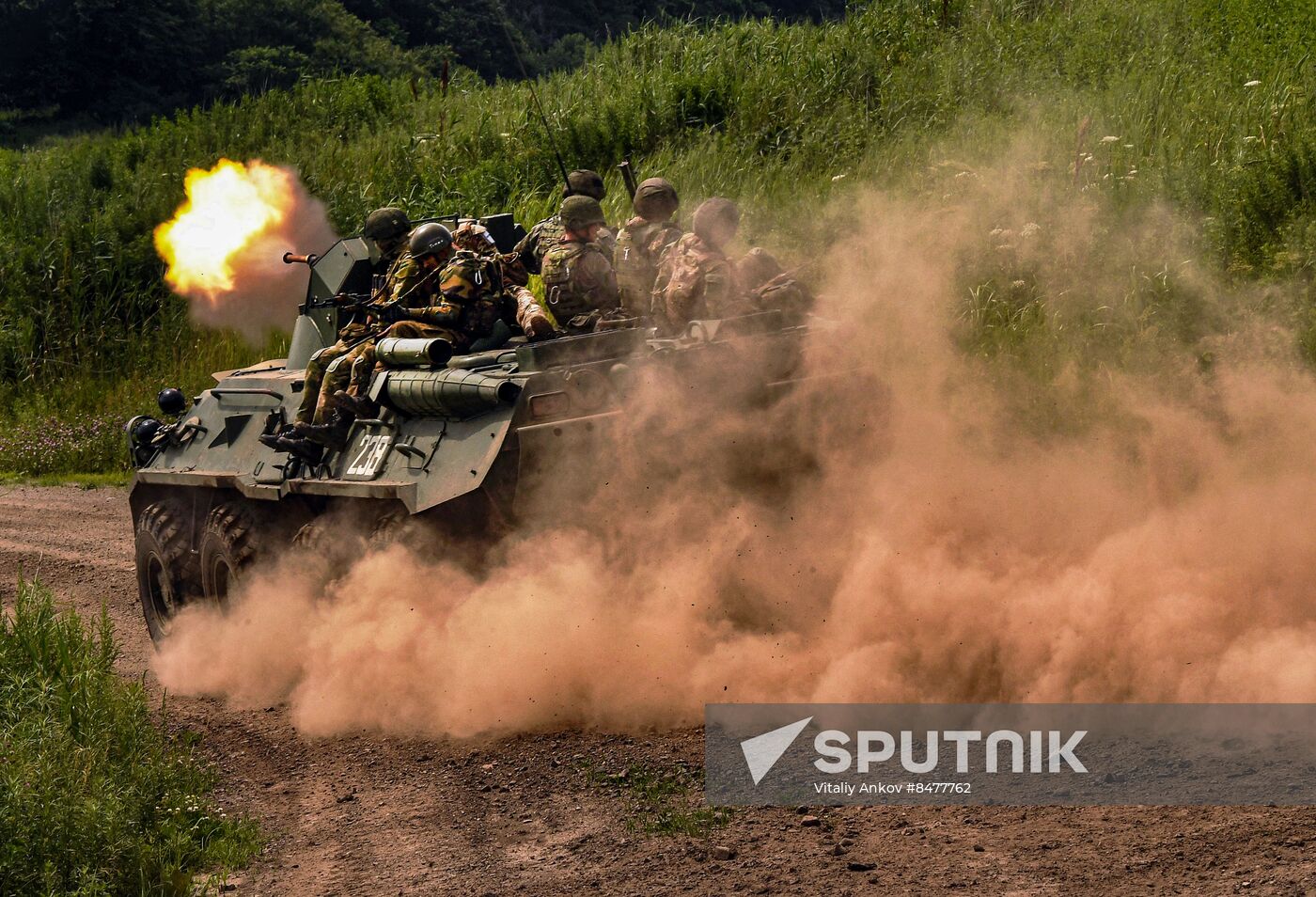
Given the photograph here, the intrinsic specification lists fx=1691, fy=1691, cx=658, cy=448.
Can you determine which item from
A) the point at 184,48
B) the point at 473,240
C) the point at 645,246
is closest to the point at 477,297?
the point at 473,240

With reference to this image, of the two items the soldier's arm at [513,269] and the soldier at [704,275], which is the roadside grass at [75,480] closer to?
the soldier's arm at [513,269]

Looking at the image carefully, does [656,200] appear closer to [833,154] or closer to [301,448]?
[301,448]

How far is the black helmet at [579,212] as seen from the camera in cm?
1006

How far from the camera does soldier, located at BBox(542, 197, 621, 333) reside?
1010 cm

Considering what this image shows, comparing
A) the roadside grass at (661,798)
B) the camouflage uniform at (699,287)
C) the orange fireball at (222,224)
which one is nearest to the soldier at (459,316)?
the camouflage uniform at (699,287)

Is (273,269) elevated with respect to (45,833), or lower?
elevated

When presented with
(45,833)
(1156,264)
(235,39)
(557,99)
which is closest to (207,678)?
(45,833)

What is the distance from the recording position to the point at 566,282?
10125 mm

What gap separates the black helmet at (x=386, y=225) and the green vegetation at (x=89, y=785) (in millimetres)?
3579

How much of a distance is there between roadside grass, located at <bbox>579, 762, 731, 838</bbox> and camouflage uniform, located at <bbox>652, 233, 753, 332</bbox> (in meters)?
3.07

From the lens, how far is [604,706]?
27.4ft

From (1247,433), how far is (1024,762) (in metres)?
3.11

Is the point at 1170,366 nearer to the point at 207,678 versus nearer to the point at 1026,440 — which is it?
the point at 1026,440

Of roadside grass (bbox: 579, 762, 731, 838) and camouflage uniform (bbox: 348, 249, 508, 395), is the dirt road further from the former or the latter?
camouflage uniform (bbox: 348, 249, 508, 395)
